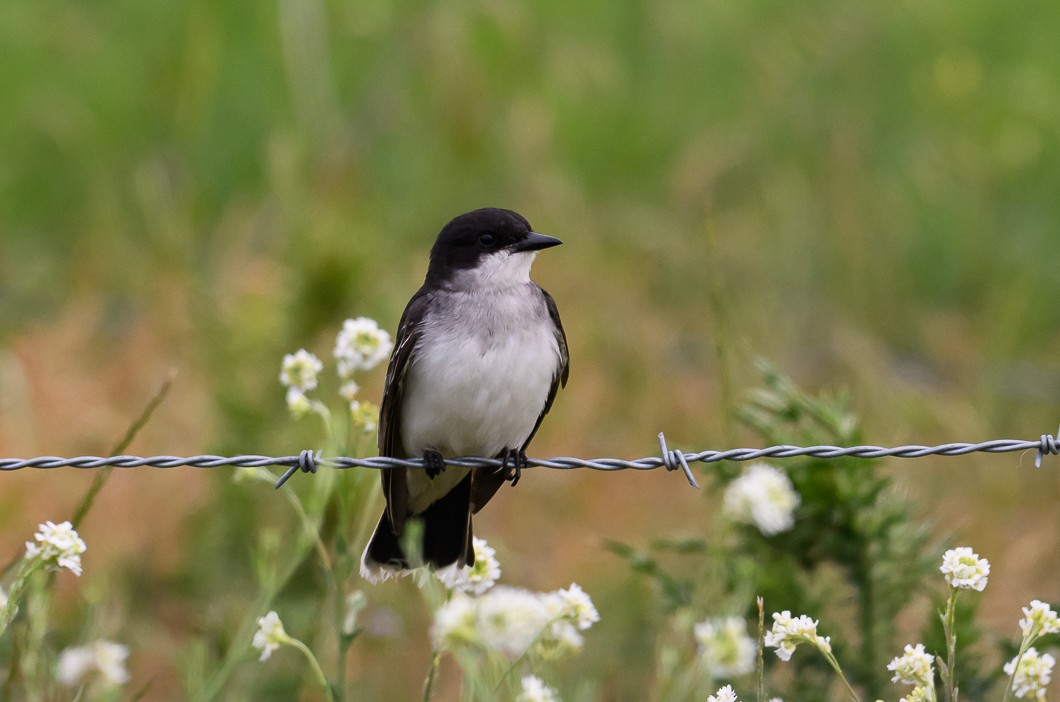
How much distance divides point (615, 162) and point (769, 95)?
3.70 feet

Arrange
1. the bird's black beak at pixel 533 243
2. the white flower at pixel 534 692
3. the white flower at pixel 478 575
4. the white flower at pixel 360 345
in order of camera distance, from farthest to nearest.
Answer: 1. the bird's black beak at pixel 533 243
2. the white flower at pixel 360 345
3. the white flower at pixel 478 575
4. the white flower at pixel 534 692

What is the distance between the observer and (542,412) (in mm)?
4320

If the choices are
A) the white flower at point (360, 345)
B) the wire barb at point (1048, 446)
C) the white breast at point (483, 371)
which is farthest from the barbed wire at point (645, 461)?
the white breast at point (483, 371)

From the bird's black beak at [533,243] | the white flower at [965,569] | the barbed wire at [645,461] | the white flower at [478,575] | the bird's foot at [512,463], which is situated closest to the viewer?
the white flower at [965,569]

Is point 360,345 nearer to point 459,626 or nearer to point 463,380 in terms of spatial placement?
point 463,380

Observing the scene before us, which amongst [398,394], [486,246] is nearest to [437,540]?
[398,394]

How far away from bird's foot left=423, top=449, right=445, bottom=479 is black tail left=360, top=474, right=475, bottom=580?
0.12 meters

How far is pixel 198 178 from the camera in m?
9.23

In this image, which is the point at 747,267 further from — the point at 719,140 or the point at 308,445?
the point at 308,445

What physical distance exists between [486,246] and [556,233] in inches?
142

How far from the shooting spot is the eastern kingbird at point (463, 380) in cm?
411

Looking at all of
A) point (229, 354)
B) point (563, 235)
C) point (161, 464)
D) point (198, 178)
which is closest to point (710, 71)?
point (563, 235)

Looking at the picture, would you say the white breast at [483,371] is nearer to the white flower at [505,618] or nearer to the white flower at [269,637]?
the white flower at [269,637]

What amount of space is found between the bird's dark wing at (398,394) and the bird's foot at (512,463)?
0.33 m
